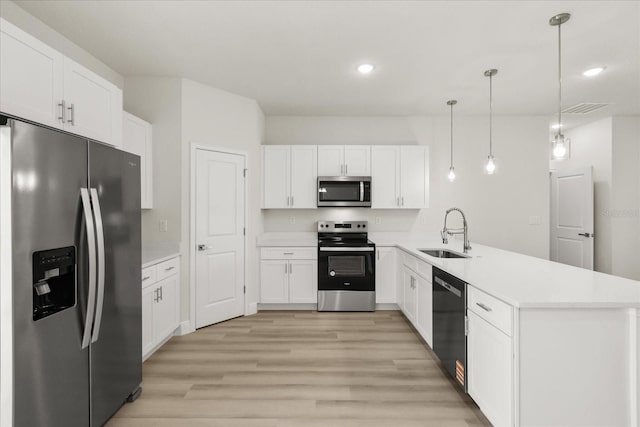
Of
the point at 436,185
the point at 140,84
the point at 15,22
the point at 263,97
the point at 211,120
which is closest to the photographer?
the point at 15,22

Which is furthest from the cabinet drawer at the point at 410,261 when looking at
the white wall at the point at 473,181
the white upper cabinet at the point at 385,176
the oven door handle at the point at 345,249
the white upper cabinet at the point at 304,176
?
the white upper cabinet at the point at 304,176

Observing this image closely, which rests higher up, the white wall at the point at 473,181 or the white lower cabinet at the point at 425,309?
the white wall at the point at 473,181

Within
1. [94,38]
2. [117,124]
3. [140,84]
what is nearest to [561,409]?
[117,124]

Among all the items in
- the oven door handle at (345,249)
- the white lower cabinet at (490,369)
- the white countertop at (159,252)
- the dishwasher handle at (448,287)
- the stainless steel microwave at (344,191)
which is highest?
the stainless steel microwave at (344,191)

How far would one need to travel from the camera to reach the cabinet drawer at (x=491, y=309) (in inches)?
67.6

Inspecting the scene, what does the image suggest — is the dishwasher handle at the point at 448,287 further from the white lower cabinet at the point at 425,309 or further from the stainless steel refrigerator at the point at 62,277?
the stainless steel refrigerator at the point at 62,277

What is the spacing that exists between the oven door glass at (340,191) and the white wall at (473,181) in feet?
1.26

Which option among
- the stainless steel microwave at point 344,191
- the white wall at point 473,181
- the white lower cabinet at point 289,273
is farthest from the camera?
the white wall at point 473,181

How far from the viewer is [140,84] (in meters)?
3.49

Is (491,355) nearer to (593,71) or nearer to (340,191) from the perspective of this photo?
(340,191)

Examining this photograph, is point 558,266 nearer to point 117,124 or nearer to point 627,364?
point 627,364

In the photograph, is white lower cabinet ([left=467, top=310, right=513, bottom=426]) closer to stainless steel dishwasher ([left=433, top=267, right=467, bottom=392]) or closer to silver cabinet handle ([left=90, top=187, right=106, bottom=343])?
stainless steel dishwasher ([left=433, top=267, right=467, bottom=392])

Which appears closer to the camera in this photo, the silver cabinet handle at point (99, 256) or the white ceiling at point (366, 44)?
the silver cabinet handle at point (99, 256)

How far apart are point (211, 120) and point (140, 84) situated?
2.55ft
